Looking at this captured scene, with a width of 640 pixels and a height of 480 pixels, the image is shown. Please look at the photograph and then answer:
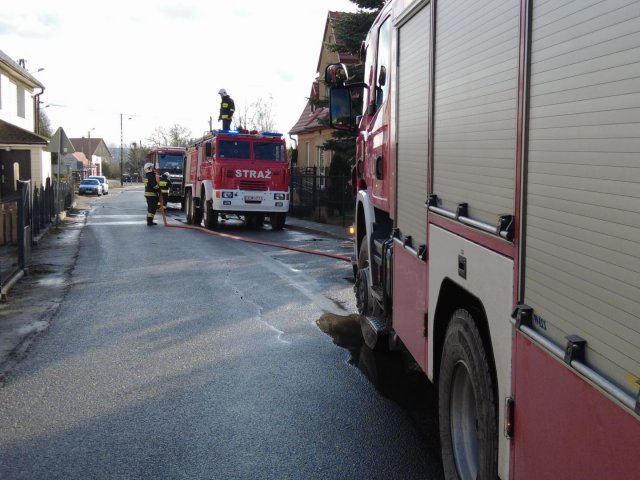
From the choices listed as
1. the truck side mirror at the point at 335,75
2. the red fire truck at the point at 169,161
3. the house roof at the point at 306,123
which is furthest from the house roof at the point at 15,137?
the house roof at the point at 306,123

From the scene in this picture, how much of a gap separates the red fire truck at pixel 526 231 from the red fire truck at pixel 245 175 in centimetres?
1650

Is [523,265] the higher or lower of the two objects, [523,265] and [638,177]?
the lower

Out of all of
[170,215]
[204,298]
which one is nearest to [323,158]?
[170,215]

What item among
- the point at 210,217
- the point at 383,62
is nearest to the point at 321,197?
the point at 210,217

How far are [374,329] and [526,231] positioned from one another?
11.4 feet

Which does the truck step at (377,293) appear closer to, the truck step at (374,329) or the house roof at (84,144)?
the truck step at (374,329)

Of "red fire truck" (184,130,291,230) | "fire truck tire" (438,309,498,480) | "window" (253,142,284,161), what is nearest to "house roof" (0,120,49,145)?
"red fire truck" (184,130,291,230)

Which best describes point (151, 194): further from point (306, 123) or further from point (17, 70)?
point (306, 123)

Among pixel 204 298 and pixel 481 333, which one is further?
pixel 204 298

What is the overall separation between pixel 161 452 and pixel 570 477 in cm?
287

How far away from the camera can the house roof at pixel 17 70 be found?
28.6 metres

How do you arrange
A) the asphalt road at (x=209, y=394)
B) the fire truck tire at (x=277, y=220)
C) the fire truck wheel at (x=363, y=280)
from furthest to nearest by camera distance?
the fire truck tire at (x=277, y=220) → the fire truck wheel at (x=363, y=280) → the asphalt road at (x=209, y=394)

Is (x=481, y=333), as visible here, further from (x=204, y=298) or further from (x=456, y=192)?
(x=204, y=298)

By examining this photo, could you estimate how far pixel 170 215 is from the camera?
97.7 ft
